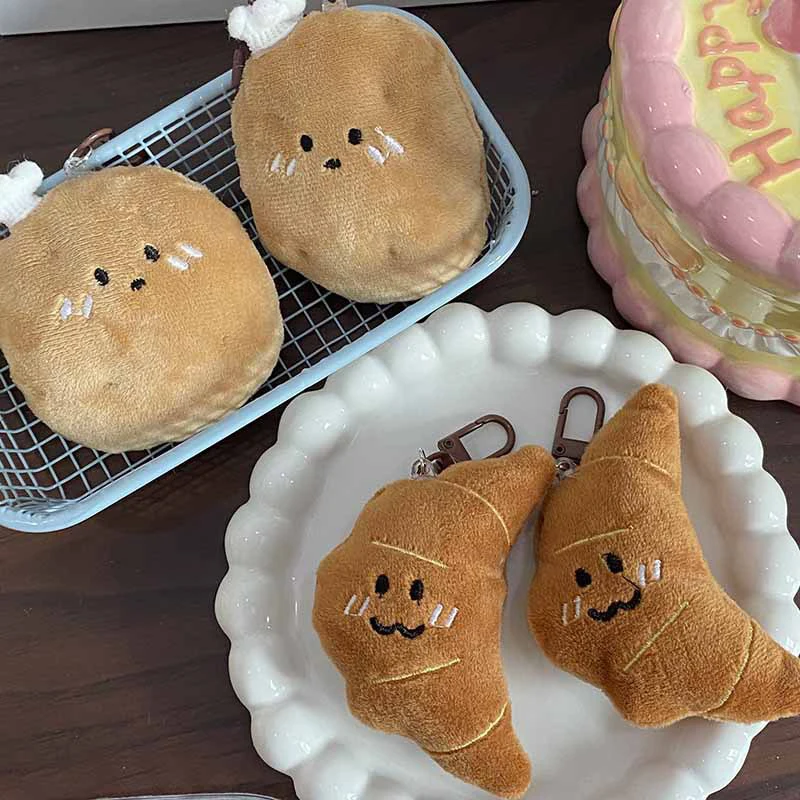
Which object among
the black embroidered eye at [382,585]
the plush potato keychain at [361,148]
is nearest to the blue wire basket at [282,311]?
the plush potato keychain at [361,148]

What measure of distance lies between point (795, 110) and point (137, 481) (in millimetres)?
372

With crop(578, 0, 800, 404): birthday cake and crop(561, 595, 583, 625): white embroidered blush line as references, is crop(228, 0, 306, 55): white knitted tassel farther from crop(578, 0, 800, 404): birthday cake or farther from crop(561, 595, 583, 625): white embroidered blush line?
crop(561, 595, 583, 625): white embroidered blush line

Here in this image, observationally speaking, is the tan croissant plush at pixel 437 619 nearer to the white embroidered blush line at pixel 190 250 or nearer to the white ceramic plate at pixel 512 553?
the white ceramic plate at pixel 512 553

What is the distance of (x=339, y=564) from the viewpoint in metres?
0.50

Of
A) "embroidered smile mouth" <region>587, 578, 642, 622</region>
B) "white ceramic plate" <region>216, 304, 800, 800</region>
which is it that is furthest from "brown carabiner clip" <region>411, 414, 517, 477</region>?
"embroidered smile mouth" <region>587, 578, 642, 622</region>

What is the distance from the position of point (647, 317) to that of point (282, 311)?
0.22 m

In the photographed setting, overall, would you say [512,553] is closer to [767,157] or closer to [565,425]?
[565,425]

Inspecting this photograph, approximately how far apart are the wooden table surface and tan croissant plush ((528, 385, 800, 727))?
107mm

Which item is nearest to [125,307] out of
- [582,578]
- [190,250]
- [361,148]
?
[190,250]

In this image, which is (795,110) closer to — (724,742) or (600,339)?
(600,339)

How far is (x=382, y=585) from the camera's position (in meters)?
0.48

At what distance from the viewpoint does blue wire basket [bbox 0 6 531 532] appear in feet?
1.78

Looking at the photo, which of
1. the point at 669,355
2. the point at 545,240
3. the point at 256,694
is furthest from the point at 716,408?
the point at 256,694

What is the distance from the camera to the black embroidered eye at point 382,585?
480 mm
